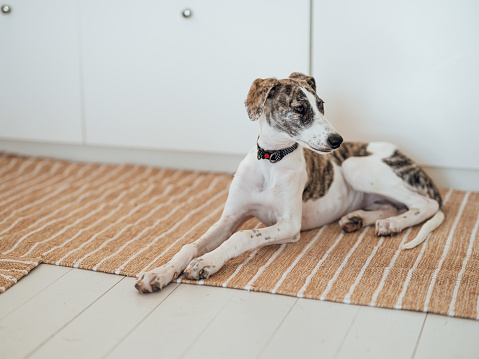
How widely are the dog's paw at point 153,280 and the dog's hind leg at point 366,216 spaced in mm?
934

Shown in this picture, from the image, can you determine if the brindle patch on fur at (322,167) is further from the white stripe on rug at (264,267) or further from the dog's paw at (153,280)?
the dog's paw at (153,280)

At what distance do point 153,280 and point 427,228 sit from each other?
1.28 meters

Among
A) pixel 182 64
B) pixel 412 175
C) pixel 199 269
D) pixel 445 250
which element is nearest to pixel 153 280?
pixel 199 269

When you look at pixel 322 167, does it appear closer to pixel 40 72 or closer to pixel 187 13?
pixel 187 13

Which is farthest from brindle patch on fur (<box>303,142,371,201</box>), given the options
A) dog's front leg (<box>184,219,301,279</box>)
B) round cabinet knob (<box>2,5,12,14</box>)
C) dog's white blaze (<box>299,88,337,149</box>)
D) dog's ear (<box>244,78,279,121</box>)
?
round cabinet knob (<box>2,5,12,14</box>)

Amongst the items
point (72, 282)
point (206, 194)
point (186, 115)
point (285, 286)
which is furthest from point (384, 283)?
point (186, 115)

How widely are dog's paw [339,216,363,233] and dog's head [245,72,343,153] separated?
517 millimetres

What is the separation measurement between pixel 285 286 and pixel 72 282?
81 cm

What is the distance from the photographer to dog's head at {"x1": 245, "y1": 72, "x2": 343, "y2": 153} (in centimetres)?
262

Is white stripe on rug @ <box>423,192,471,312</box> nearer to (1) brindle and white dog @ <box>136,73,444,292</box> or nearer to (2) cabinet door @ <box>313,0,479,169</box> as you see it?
(1) brindle and white dog @ <box>136,73,444,292</box>

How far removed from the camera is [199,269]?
8.18ft

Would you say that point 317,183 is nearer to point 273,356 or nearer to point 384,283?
point 384,283

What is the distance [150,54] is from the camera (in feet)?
12.7

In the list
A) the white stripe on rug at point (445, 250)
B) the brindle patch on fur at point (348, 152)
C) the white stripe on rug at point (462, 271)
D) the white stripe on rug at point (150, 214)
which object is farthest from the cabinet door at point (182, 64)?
the white stripe on rug at point (462, 271)
